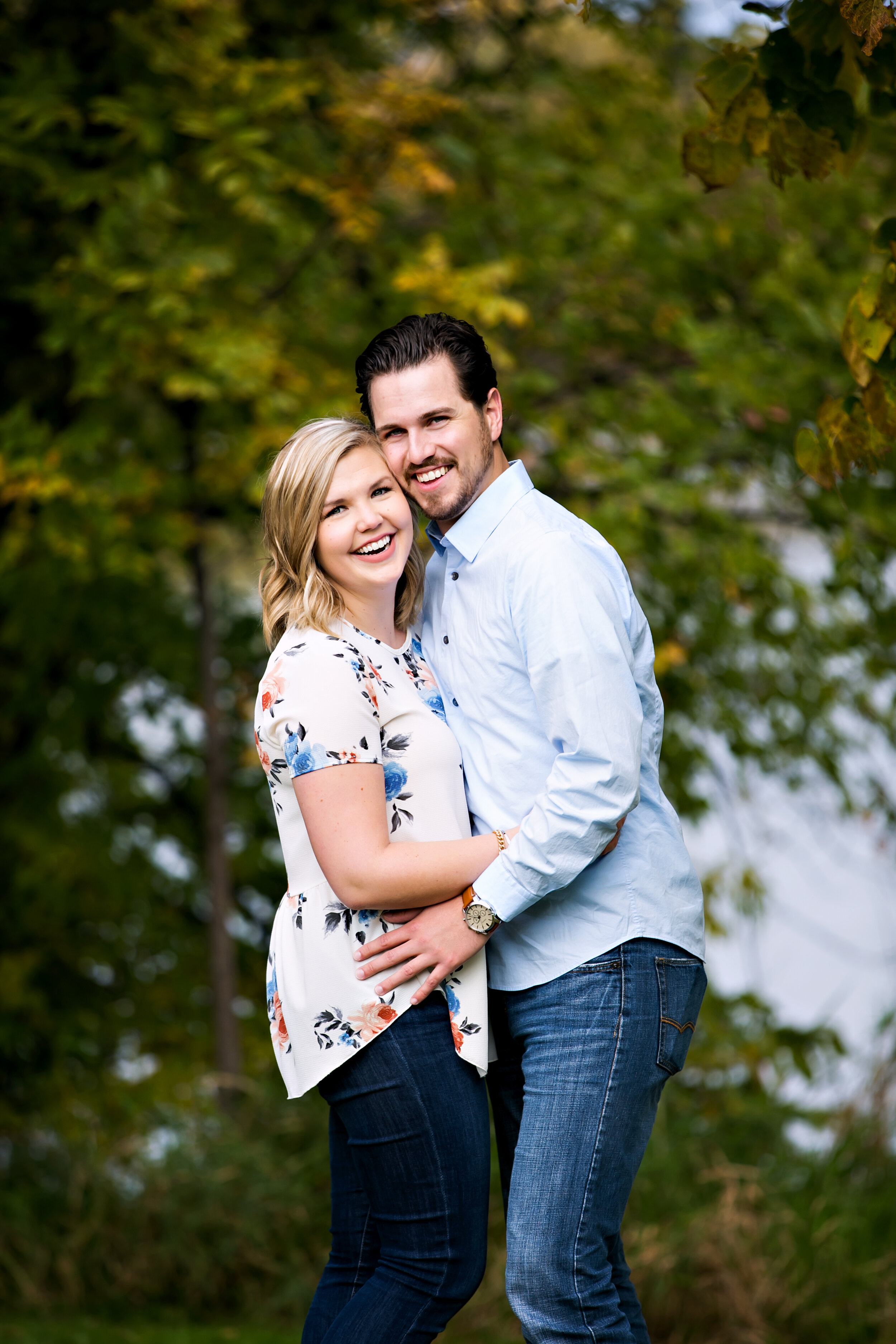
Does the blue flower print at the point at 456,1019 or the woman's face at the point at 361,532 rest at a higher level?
the woman's face at the point at 361,532

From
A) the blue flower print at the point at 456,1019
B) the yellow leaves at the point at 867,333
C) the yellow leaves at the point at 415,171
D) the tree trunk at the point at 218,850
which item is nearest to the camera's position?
the blue flower print at the point at 456,1019

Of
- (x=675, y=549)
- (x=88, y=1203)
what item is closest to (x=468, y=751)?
(x=675, y=549)

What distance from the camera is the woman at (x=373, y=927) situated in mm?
1987

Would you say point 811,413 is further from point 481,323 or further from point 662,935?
point 662,935

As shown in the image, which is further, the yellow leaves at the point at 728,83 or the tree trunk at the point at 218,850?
Result: the tree trunk at the point at 218,850

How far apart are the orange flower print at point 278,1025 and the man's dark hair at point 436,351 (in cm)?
103

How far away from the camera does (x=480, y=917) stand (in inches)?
78.8

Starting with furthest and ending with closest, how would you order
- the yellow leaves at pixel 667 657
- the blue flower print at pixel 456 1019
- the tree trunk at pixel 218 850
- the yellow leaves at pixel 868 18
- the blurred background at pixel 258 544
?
1. the tree trunk at pixel 218 850
2. the yellow leaves at pixel 667 657
3. the blurred background at pixel 258 544
4. the blue flower print at pixel 456 1019
5. the yellow leaves at pixel 868 18

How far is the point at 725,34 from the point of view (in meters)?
4.93

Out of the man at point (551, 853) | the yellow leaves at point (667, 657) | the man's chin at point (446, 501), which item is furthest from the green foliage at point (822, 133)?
the yellow leaves at point (667, 657)

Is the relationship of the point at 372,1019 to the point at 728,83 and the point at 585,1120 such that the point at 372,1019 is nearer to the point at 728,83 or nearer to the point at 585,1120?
the point at 585,1120

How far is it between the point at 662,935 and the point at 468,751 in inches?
16.7

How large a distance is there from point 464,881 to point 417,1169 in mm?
433

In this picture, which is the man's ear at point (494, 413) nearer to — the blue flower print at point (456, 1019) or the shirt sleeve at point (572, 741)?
the shirt sleeve at point (572, 741)
